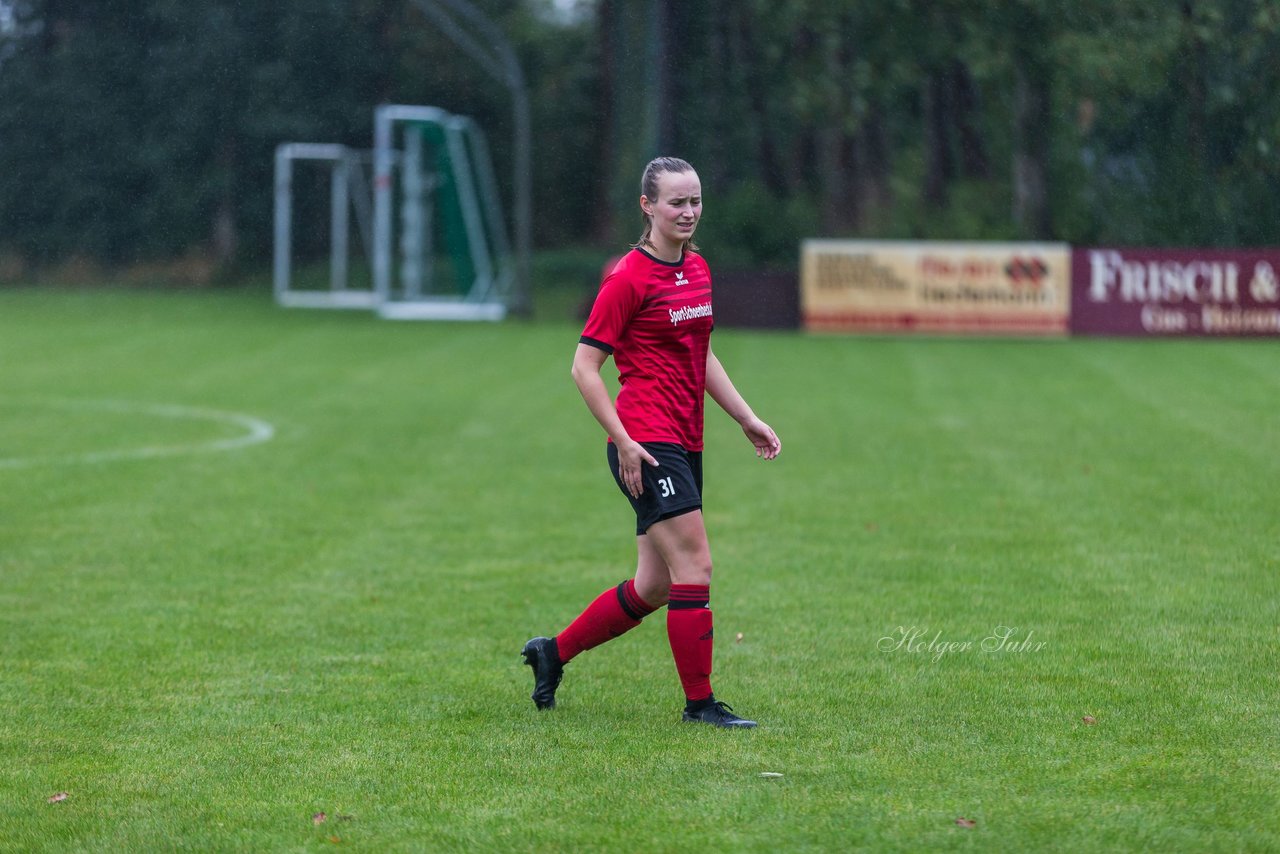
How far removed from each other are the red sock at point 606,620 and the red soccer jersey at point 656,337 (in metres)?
0.65

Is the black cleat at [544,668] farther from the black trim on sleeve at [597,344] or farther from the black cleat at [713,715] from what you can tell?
the black trim on sleeve at [597,344]

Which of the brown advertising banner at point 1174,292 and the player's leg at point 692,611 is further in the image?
the brown advertising banner at point 1174,292

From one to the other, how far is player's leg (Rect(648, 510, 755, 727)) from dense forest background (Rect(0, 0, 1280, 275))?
81.3 ft

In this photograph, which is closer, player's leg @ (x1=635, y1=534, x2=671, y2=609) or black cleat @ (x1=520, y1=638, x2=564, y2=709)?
player's leg @ (x1=635, y1=534, x2=671, y2=609)

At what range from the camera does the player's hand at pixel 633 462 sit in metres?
5.63

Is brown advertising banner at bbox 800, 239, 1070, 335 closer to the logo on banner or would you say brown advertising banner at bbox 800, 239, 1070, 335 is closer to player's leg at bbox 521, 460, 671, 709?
the logo on banner

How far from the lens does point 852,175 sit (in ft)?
152

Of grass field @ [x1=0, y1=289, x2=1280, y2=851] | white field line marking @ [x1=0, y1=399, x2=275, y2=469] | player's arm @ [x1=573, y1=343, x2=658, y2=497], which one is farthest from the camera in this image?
white field line marking @ [x1=0, y1=399, x2=275, y2=469]

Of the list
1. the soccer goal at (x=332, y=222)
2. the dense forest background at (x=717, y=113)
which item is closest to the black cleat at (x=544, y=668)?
the dense forest background at (x=717, y=113)

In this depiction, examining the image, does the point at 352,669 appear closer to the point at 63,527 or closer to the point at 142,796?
the point at 142,796

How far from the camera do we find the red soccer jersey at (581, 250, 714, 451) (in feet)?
18.7

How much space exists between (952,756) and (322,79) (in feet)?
157

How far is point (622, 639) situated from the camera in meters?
7.48

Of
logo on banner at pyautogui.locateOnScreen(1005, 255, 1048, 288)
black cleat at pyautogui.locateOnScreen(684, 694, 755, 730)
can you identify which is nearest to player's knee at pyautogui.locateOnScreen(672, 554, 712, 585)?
black cleat at pyautogui.locateOnScreen(684, 694, 755, 730)
